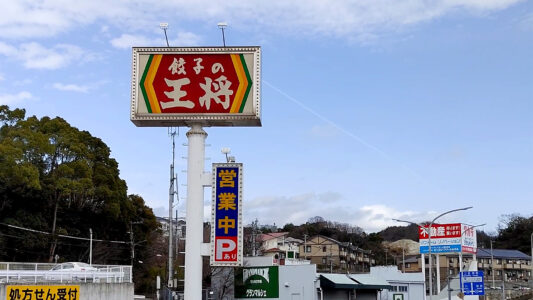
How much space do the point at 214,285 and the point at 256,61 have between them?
34691 millimetres

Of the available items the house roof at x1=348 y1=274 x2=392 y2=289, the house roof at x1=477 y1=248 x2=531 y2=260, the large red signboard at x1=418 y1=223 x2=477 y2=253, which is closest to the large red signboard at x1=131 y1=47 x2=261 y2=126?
the house roof at x1=348 y1=274 x2=392 y2=289

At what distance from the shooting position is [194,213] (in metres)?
19.0

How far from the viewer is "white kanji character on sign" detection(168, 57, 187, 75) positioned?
1909 centimetres

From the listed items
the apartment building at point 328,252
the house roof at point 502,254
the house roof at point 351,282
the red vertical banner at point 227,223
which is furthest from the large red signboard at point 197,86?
the house roof at point 502,254

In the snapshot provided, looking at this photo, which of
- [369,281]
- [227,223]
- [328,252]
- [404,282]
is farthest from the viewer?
[328,252]

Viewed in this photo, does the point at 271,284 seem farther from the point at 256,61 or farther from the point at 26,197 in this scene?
the point at 256,61

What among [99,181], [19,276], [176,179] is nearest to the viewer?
[19,276]

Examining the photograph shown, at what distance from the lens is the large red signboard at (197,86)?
1895 cm

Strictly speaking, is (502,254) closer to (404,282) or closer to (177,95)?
(404,282)

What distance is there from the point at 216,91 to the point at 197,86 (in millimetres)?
600

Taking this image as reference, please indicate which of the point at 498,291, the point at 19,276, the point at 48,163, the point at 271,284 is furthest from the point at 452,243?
the point at 19,276

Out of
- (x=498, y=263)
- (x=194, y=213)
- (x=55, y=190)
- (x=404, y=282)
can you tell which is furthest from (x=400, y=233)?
(x=194, y=213)

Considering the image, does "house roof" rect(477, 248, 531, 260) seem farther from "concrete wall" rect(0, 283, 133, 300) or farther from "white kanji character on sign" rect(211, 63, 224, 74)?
"white kanji character on sign" rect(211, 63, 224, 74)

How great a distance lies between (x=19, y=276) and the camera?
87.1ft
